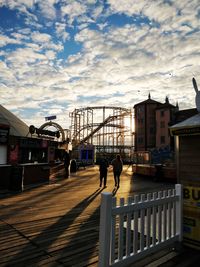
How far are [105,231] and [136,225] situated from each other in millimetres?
680

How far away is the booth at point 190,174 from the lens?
476 cm

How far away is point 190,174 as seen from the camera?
496 centimetres

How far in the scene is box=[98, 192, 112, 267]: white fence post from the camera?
340cm

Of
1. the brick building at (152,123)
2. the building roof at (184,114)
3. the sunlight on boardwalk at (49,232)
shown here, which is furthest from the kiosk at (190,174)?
the brick building at (152,123)

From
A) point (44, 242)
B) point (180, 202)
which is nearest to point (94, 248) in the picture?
point (44, 242)

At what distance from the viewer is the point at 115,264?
140 inches

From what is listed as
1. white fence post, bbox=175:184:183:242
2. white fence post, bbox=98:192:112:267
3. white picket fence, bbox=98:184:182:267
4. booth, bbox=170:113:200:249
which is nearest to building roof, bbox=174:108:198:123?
booth, bbox=170:113:200:249

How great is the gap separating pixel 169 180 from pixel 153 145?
37.7 meters

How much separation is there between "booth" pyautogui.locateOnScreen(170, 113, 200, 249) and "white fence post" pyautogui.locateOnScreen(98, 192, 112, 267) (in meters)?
2.21

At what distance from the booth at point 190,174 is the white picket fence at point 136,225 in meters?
0.20

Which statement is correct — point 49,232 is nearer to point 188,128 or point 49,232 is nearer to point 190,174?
point 190,174

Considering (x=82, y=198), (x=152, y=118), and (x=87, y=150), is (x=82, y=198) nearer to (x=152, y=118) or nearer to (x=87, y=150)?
(x=87, y=150)

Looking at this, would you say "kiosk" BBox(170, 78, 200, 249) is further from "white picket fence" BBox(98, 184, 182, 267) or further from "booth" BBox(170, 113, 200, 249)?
"white picket fence" BBox(98, 184, 182, 267)

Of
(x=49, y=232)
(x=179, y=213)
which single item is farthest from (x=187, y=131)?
(x=49, y=232)
